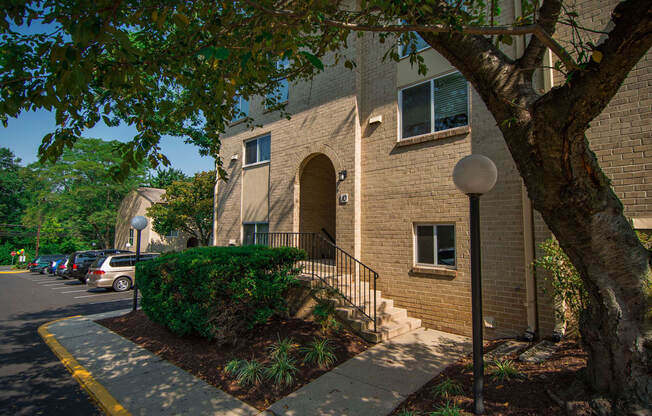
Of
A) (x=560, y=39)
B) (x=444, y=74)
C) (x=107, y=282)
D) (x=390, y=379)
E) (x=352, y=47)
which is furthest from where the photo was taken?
(x=107, y=282)

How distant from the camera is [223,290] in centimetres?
561

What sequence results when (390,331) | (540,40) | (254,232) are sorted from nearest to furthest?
(540,40), (390,331), (254,232)

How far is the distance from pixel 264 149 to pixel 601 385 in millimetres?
10614

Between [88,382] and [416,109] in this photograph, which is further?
[416,109]

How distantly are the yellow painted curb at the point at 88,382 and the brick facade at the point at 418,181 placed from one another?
554 cm

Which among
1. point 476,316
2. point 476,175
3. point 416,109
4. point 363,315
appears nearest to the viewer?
point 476,316

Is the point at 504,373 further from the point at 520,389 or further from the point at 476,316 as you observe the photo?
the point at 476,316

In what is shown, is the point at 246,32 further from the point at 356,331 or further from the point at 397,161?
the point at 356,331

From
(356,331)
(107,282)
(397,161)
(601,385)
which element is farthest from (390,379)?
(107,282)

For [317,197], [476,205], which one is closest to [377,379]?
[476,205]

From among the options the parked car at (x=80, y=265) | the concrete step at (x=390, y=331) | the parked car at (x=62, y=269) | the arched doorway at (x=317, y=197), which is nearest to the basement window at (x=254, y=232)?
the arched doorway at (x=317, y=197)

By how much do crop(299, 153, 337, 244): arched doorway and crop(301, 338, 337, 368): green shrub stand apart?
5.04m

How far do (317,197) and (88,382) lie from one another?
7.39m

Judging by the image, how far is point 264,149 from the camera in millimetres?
11828
